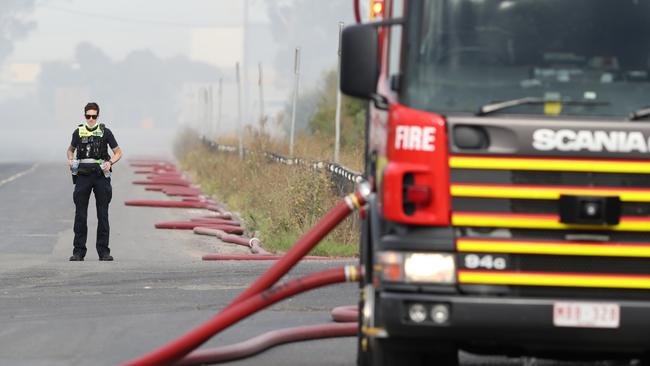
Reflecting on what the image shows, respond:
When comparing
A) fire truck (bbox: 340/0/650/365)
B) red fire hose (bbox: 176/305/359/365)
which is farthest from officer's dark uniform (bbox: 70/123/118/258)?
fire truck (bbox: 340/0/650/365)

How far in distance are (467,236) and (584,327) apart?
0.68 meters

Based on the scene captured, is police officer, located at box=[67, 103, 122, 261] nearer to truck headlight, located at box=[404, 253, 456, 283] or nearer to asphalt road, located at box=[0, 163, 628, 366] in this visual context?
asphalt road, located at box=[0, 163, 628, 366]

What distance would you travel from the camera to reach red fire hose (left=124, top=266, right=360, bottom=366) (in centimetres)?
861

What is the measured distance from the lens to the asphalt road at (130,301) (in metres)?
10.4

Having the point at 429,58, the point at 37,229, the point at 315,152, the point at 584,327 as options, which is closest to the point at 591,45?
the point at 429,58

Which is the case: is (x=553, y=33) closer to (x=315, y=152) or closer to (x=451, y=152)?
(x=451, y=152)

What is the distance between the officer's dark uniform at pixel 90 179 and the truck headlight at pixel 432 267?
1077 centimetres

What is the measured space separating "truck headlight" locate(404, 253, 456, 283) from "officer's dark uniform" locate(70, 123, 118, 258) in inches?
424

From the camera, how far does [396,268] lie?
732 centimetres

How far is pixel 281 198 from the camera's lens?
919 inches

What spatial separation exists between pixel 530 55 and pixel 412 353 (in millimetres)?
1581

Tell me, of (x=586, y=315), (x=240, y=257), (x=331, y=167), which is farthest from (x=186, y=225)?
(x=586, y=315)

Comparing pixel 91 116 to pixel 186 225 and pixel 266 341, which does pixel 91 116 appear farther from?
pixel 266 341

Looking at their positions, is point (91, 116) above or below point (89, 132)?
above
